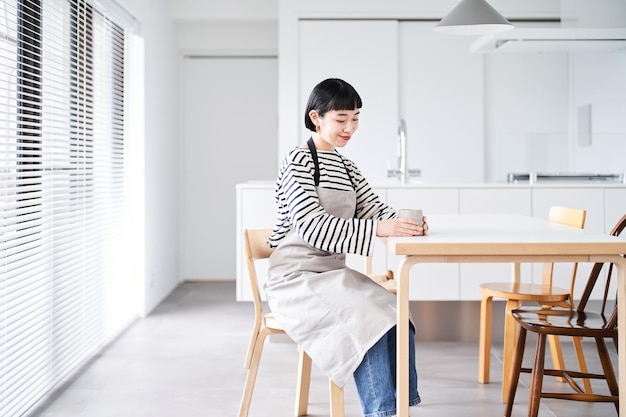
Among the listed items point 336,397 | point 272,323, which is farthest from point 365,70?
point 336,397

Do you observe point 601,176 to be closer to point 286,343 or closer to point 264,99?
point 286,343

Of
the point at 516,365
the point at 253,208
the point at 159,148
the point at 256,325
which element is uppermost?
the point at 159,148

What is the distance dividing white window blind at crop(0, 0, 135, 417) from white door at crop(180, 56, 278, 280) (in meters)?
1.83

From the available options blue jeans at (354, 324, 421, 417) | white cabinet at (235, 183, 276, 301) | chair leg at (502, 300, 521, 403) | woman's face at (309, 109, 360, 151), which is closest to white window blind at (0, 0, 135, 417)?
white cabinet at (235, 183, 276, 301)

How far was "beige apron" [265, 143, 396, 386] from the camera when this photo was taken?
6.38 ft

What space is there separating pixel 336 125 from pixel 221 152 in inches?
157

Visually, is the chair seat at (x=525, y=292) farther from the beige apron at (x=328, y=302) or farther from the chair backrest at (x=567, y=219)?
the beige apron at (x=328, y=302)

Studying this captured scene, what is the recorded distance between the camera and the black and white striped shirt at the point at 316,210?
2.01 metres

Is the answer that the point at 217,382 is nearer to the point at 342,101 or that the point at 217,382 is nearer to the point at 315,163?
the point at 315,163

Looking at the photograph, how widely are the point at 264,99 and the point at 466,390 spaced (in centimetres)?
365

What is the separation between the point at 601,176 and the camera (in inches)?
160

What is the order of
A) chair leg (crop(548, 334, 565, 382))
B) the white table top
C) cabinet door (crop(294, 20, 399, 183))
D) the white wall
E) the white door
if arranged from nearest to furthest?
the white table top → chair leg (crop(548, 334, 565, 382)) → the white wall → cabinet door (crop(294, 20, 399, 183)) → the white door

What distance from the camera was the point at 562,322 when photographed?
2.28 metres

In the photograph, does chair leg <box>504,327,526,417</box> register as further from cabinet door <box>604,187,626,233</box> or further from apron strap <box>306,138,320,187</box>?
cabinet door <box>604,187,626,233</box>
